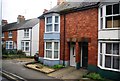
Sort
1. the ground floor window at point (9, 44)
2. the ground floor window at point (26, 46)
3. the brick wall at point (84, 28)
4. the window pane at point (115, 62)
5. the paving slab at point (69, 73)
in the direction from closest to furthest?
the window pane at point (115, 62)
the paving slab at point (69, 73)
the brick wall at point (84, 28)
the ground floor window at point (26, 46)
the ground floor window at point (9, 44)

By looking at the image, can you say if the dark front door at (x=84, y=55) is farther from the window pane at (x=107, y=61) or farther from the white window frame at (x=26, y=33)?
the white window frame at (x=26, y=33)

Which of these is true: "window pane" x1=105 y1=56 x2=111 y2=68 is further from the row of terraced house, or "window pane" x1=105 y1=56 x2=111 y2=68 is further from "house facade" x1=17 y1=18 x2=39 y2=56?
"house facade" x1=17 y1=18 x2=39 y2=56

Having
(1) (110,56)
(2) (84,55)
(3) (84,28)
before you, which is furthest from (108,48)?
(2) (84,55)

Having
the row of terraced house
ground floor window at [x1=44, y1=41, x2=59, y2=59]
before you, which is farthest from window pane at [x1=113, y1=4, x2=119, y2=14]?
ground floor window at [x1=44, y1=41, x2=59, y2=59]

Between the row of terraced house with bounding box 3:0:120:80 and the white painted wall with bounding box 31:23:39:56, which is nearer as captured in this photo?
the row of terraced house with bounding box 3:0:120:80

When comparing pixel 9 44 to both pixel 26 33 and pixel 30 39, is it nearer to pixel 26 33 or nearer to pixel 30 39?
pixel 26 33

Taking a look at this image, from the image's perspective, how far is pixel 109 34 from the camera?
591 inches

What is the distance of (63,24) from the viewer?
2073cm

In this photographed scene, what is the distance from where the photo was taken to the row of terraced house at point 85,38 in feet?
48.6

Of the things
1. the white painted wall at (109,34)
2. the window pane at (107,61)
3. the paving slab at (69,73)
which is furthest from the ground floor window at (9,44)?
the window pane at (107,61)

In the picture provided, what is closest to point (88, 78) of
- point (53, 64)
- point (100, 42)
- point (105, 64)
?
point (105, 64)

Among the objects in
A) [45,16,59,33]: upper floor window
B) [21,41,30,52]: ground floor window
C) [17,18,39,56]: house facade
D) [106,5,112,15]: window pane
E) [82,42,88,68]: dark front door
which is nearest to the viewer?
[106,5,112,15]: window pane

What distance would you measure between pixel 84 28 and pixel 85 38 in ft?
3.11

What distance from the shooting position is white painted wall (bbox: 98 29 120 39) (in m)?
14.5
